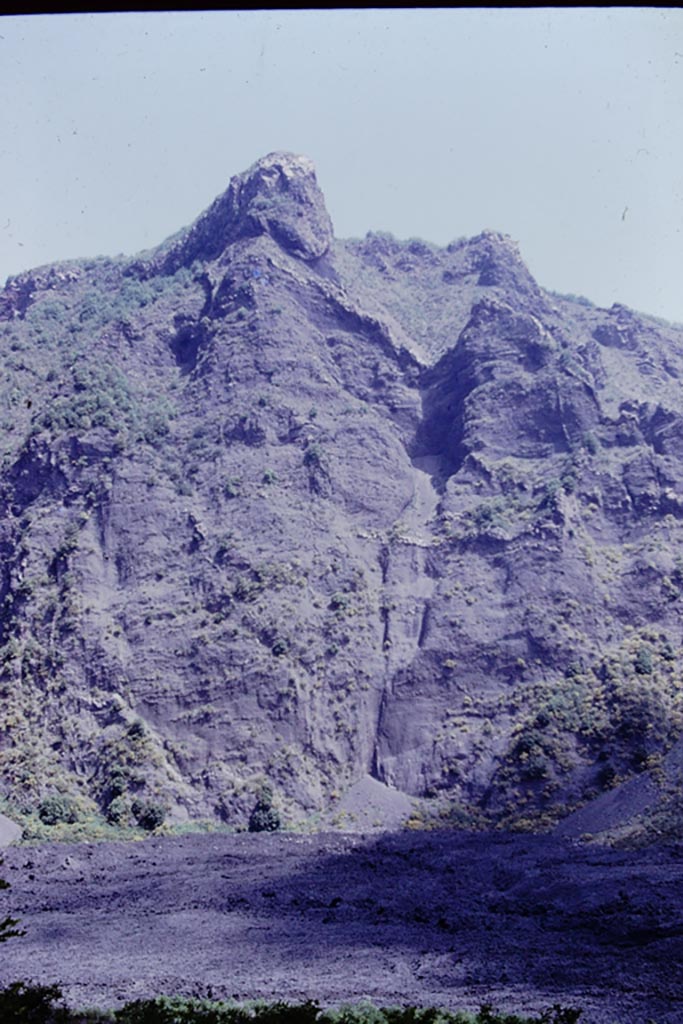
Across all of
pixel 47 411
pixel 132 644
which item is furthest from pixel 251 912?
pixel 47 411

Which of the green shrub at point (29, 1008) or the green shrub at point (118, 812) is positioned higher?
the green shrub at point (29, 1008)

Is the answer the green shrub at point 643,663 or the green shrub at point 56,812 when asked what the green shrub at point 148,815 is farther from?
the green shrub at point 643,663

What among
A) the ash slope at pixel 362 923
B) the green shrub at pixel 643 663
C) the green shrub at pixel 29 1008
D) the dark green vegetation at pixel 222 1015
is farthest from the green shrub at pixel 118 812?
the green shrub at pixel 29 1008

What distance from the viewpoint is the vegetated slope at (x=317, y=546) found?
37.4 m

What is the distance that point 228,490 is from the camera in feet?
163

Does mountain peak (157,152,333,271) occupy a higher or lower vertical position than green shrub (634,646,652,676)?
higher

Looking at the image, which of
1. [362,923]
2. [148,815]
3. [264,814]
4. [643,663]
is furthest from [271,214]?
[362,923]

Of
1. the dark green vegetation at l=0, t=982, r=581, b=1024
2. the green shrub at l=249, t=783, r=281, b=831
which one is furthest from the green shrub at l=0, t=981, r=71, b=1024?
the green shrub at l=249, t=783, r=281, b=831

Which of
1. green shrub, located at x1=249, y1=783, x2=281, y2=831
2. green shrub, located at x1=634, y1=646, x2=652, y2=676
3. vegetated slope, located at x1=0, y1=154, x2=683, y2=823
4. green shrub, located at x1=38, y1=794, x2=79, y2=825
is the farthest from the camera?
green shrub, located at x1=634, y1=646, x2=652, y2=676

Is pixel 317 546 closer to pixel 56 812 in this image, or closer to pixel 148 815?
pixel 148 815

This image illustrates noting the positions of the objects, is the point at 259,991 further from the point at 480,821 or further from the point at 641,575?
the point at 641,575

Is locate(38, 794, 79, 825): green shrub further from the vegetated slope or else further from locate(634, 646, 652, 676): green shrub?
locate(634, 646, 652, 676): green shrub

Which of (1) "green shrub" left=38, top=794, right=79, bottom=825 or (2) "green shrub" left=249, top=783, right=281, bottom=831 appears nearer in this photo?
(1) "green shrub" left=38, top=794, right=79, bottom=825

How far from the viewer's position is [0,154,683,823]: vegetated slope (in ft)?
123
